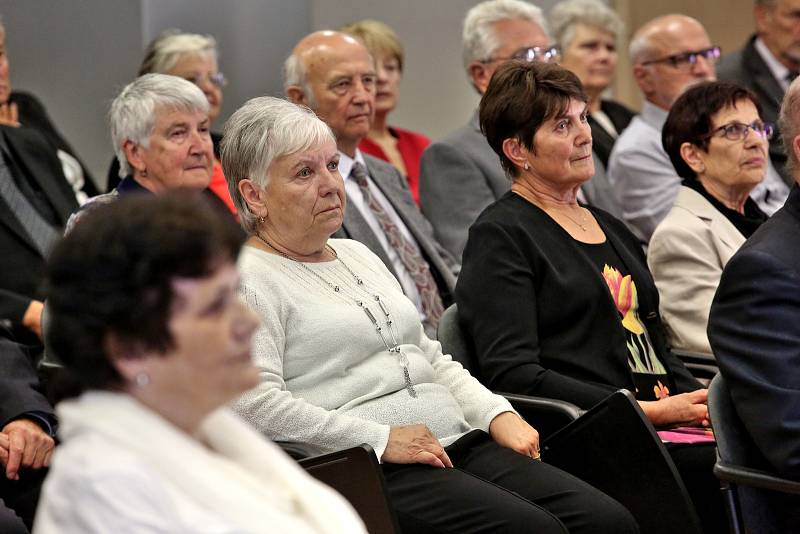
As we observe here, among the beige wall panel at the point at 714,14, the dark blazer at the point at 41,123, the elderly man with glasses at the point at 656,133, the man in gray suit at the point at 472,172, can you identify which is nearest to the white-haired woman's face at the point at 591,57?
the elderly man with glasses at the point at 656,133

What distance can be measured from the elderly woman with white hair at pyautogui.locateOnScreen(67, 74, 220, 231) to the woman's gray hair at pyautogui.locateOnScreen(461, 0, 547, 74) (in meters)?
1.36

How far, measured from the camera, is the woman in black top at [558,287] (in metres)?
2.96

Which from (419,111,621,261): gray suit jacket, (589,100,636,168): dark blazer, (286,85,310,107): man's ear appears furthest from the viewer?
(589,100,636,168): dark blazer

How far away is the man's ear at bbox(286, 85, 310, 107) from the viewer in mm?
4285

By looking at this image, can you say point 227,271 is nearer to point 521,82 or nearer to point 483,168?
point 521,82

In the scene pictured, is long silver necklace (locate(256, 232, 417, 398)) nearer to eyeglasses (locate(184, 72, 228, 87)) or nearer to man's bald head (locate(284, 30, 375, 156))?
man's bald head (locate(284, 30, 375, 156))

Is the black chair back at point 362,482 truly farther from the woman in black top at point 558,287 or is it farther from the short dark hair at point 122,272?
the short dark hair at point 122,272

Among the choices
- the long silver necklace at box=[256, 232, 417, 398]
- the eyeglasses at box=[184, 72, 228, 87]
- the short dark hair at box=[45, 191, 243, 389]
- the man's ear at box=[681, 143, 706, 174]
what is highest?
→ the short dark hair at box=[45, 191, 243, 389]

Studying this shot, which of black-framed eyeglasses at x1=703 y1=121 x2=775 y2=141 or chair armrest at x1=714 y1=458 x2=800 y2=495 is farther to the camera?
black-framed eyeglasses at x1=703 y1=121 x2=775 y2=141

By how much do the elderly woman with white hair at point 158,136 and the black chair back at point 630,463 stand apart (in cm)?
148

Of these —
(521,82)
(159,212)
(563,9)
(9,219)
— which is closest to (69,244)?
(159,212)

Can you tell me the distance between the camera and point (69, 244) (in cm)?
133

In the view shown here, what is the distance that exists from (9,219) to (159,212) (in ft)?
8.00

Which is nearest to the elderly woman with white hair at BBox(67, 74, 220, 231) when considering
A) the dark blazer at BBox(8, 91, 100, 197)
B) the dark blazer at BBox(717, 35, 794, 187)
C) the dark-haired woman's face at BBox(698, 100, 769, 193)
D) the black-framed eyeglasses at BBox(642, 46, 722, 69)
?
the dark blazer at BBox(8, 91, 100, 197)
